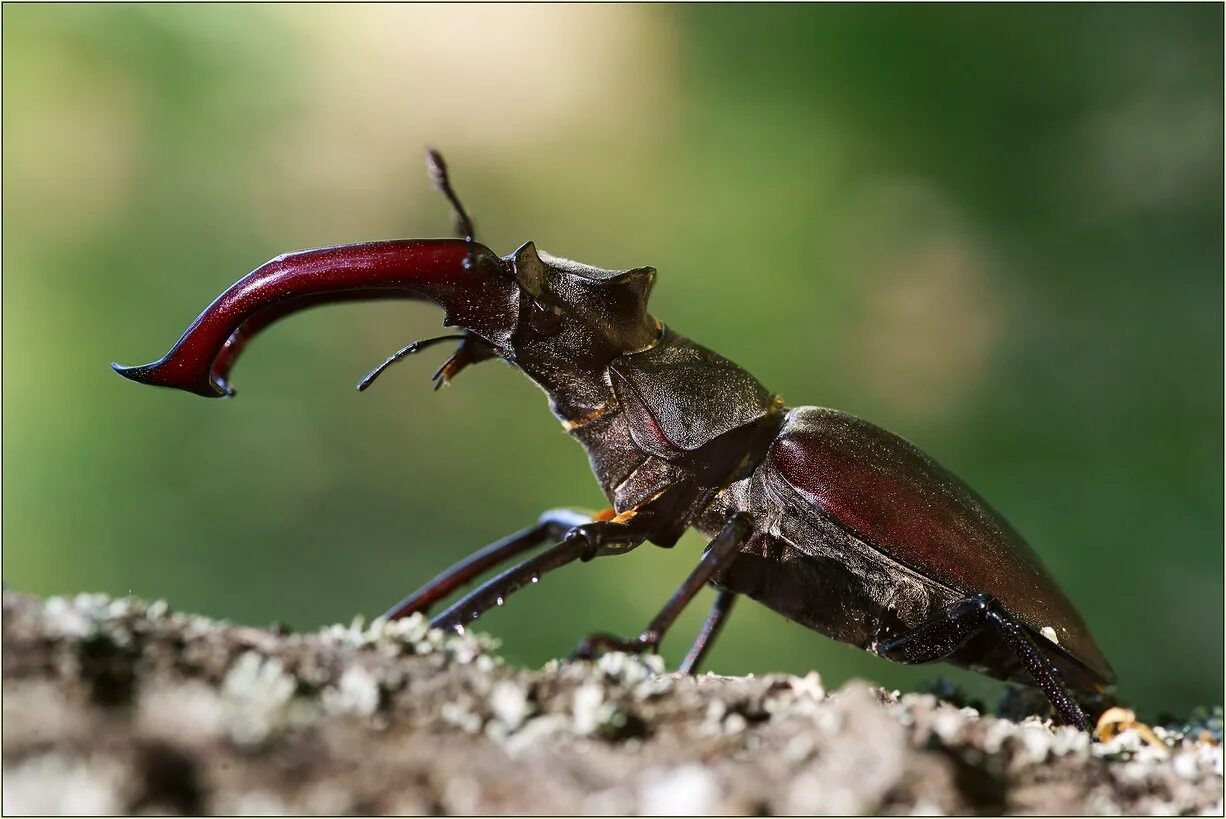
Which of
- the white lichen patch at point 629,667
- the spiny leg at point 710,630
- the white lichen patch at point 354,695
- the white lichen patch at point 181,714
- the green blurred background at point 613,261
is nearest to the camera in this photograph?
the white lichen patch at point 181,714

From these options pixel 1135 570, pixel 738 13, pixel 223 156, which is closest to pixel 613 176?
pixel 738 13

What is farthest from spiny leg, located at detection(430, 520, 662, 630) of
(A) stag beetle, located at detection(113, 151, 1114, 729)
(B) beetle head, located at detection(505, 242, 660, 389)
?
(B) beetle head, located at detection(505, 242, 660, 389)

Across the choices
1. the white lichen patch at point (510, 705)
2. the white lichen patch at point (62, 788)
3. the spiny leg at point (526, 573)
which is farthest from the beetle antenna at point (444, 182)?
the white lichen patch at point (62, 788)

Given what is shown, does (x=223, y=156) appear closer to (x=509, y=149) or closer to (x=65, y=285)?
(x=65, y=285)

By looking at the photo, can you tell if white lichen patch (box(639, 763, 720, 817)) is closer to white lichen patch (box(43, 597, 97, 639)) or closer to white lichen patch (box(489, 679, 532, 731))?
white lichen patch (box(489, 679, 532, 731))

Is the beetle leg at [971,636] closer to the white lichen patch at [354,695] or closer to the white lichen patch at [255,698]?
the white lichen patch at [354,695]
